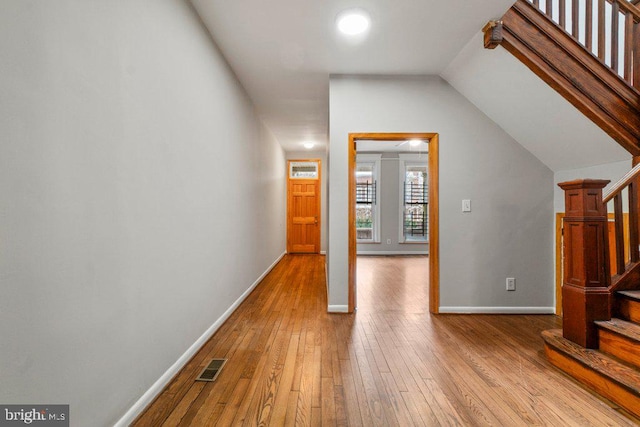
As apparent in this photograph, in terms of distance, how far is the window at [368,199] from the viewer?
7.86 metres

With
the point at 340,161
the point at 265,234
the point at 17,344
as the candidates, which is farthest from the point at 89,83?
the point at 265,234

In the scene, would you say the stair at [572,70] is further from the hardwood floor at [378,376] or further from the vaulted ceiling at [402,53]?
the hardwood floor at [378,376]

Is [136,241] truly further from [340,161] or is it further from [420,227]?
[420,227]

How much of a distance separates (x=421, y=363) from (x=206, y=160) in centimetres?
222

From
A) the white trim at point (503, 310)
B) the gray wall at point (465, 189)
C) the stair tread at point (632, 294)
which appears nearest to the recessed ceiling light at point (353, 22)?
the gray wall at point (465, 189)

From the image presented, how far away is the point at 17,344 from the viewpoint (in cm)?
100

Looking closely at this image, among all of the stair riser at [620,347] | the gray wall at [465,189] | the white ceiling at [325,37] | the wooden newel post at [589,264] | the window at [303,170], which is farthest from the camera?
the window at [303,170]

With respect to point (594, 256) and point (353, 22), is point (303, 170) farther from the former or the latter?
point (594, 256)

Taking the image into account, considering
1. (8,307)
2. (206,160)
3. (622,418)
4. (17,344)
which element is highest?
(206,160)

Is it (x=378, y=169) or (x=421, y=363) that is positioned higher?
(x=378, y=169)

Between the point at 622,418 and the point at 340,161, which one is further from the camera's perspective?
the point at 340,161

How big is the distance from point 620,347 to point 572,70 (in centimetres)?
192

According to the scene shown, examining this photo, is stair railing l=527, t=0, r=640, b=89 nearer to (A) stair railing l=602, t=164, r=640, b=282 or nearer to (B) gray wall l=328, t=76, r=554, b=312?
(A) stair railing l=602, t=164, r=640, b=282

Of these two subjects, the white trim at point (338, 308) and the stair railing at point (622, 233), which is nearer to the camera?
the stair railing at point (622, 233)
